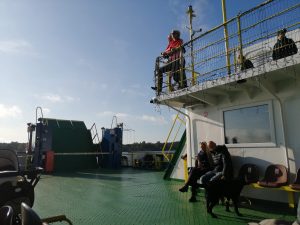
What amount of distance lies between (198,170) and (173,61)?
9.97 feet

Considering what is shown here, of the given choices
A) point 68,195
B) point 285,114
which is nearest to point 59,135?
point 68,195

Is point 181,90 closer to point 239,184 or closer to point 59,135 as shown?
point 239,184

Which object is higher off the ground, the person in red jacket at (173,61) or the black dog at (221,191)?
the person in red jacket at (173,61)

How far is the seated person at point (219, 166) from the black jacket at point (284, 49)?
2.24 meters

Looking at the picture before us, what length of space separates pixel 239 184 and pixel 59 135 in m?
12.5


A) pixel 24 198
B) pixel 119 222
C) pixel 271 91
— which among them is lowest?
pixel 119 222

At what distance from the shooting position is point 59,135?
52.9ft

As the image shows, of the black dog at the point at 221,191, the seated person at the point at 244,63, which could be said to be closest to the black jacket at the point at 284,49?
the seated person at the point at 244,63

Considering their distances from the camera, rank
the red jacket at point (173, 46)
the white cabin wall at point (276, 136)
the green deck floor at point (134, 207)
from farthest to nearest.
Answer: the red jacket at point (173, 46) < the white cabin wall at point (276, 136) < the green deck floor at point (134, 207)

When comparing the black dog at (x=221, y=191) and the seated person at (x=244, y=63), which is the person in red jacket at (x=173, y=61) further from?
the black dog at (x=221, y=191)

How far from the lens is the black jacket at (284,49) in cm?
559

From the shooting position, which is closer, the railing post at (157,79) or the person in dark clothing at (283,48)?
the person in dark clothing at (283,48)

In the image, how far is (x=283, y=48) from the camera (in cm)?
570

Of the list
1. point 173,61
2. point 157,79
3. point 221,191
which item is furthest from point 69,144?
point 221,191
